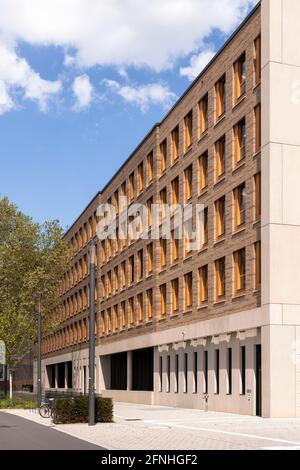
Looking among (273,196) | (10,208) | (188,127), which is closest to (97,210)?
(10,208)

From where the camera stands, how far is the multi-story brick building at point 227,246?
35219 mm

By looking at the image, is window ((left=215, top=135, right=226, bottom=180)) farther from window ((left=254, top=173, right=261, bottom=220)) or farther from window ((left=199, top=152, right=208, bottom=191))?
window ((left=254, top=173, right=261, bottom=220))

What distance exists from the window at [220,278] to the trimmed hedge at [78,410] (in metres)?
14.0

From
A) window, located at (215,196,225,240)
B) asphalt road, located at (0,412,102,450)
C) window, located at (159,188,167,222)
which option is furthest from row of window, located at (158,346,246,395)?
asphalt road, located at (0,412,102,450)

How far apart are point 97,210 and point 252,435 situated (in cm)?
5310

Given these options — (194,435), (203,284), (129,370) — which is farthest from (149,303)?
(194,435)

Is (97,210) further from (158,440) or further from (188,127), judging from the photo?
(158,440)

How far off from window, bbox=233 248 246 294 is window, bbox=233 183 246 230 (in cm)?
138

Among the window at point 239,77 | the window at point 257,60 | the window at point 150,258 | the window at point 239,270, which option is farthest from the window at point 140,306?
the window at point 257,60

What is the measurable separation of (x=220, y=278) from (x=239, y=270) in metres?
2.95

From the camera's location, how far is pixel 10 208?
60.6 meters

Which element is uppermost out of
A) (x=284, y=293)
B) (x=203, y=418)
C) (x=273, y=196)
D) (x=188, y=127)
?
(x=188, y=127)

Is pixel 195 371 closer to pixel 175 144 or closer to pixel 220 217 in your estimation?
pixel 220 217

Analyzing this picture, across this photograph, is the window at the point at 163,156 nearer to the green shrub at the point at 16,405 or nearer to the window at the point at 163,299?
the window at the point at 163,299
